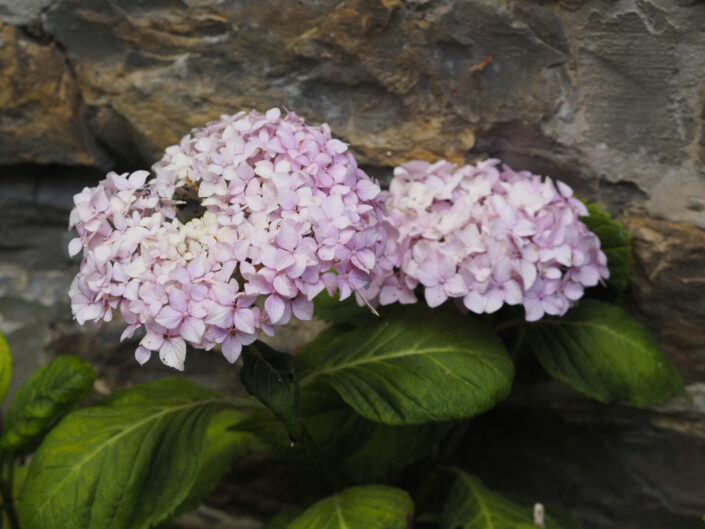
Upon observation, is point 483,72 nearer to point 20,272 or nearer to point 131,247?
point 131,247

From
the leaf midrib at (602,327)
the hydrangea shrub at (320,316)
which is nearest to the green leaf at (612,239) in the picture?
the hydrangea shrub at (320,316)

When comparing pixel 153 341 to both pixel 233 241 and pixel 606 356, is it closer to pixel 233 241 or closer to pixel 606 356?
pixel 233 241

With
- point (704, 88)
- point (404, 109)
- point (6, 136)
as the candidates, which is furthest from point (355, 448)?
point (6, 136)

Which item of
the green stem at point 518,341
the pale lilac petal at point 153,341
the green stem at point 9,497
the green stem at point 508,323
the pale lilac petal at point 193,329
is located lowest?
the green stem at point 9,497

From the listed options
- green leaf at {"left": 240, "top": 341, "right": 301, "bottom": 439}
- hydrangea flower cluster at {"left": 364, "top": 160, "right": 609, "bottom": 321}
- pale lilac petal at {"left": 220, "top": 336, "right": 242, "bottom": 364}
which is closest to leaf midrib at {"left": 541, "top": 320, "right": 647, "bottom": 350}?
hydrangea flower cluster at {"left": 364, "top": 160, "right": 609, "bottom": 321}

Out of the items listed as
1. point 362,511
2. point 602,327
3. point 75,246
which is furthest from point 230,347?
point 602,327

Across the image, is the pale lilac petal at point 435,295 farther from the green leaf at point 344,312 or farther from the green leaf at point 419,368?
the green leaf at point 344,312

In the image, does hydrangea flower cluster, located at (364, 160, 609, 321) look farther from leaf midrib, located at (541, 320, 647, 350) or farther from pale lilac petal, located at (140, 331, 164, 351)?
pale lilac petal, located at (140, 331, 164, 351)
